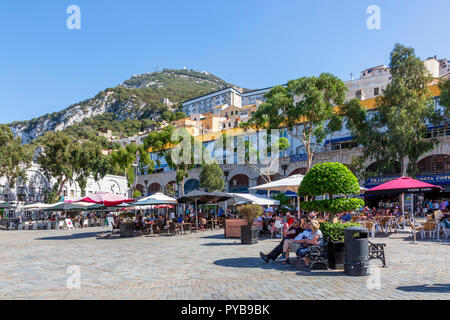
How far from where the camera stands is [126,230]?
60.5 ft

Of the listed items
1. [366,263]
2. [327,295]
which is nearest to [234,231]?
[366,263]

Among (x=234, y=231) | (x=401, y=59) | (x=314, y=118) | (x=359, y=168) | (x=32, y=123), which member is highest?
(x=32, y=123)

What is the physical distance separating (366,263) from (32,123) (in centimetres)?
18061

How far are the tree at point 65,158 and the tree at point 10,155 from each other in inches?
62.2

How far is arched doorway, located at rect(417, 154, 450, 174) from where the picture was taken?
2900 centimetres

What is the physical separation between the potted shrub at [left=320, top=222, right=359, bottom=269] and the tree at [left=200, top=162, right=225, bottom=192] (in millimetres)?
33787

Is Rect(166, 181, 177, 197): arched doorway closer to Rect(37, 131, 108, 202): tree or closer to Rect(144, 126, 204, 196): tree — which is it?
Rect(37, 131, 108, 202): tree

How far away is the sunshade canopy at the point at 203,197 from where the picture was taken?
18750 mm

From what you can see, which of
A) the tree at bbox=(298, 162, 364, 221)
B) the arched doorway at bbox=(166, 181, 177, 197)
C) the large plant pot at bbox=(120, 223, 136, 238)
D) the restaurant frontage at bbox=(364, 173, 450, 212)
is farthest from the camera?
the arched doorway at bbox=(166, 181, 177, 197)

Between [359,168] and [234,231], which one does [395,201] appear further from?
[234,231]

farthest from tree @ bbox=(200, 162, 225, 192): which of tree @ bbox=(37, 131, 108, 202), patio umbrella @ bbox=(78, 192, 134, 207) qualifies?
patio umbrella @ bbox=(78, 192, 134, 207)

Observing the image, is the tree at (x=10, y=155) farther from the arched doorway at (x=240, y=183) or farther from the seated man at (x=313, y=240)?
the seated man at (x=313, y=240)

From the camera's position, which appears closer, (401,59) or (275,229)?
(275,229)
